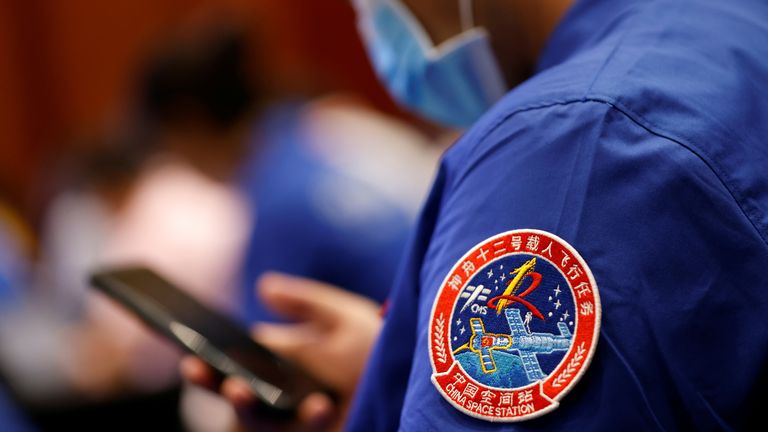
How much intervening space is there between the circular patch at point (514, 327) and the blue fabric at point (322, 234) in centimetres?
99

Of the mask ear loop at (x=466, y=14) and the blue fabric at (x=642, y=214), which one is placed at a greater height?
the mask ear loop at (x=466, y=14)

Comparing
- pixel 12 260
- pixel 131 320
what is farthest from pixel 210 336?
pixel 12 260

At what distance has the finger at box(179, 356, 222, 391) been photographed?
41.0 inches

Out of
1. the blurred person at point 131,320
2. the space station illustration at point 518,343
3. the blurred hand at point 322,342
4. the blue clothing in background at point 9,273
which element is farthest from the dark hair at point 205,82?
the space station illustration at point 518,343

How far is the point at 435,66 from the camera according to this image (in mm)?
1031

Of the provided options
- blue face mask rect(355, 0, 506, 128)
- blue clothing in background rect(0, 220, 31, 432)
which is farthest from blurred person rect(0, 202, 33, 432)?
blue face mask rect(355, 0, 506, 128)

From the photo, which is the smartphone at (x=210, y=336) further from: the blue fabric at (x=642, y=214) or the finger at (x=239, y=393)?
the blue fabric at (x=642, y=214)

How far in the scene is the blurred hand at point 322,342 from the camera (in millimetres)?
1054

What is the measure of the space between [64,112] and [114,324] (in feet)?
7.22

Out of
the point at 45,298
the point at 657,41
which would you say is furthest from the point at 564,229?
the point at 45,298

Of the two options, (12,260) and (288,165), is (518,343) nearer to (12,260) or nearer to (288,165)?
(288,165)

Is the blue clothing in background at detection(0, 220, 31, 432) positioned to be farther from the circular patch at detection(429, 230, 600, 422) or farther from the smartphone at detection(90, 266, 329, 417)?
the circular patch at detection(429, 230, 600, 422)

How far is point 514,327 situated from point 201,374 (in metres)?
0.50

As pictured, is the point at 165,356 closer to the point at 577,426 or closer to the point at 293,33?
the point at 577,426
